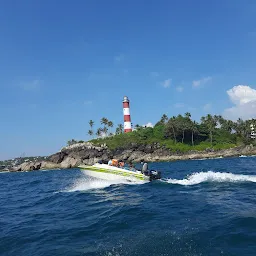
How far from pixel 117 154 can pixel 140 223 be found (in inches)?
→ 3954

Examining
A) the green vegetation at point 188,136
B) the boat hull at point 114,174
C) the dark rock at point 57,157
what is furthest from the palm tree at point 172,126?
the boat hull at point 114,174

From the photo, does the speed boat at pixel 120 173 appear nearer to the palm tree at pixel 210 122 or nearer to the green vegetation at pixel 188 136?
the green vegetation at pixel 188 136

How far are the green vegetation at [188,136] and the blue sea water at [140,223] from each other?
9453 cm

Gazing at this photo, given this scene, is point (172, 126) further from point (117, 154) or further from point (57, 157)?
point (57, 157)

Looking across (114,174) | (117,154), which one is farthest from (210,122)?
(114,174)

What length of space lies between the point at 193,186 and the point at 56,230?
12653 millimetres

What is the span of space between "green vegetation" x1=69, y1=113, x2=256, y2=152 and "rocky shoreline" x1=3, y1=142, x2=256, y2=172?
2935 millimetres

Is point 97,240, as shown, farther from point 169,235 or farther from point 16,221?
point 16,221

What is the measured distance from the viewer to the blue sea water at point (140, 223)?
9617mm

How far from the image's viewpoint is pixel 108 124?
15312 centimetres

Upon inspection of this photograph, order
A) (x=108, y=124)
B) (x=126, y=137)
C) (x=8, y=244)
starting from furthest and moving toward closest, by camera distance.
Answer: (x=108, y=124)
(x=126, y=137)
(x=8, y=244)

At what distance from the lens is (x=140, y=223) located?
12.7 meters

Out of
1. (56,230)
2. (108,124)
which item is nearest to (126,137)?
(108,124)

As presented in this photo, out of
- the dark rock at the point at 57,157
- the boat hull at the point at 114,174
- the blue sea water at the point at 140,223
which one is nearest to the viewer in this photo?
the blue sea water at the point at 140,223
